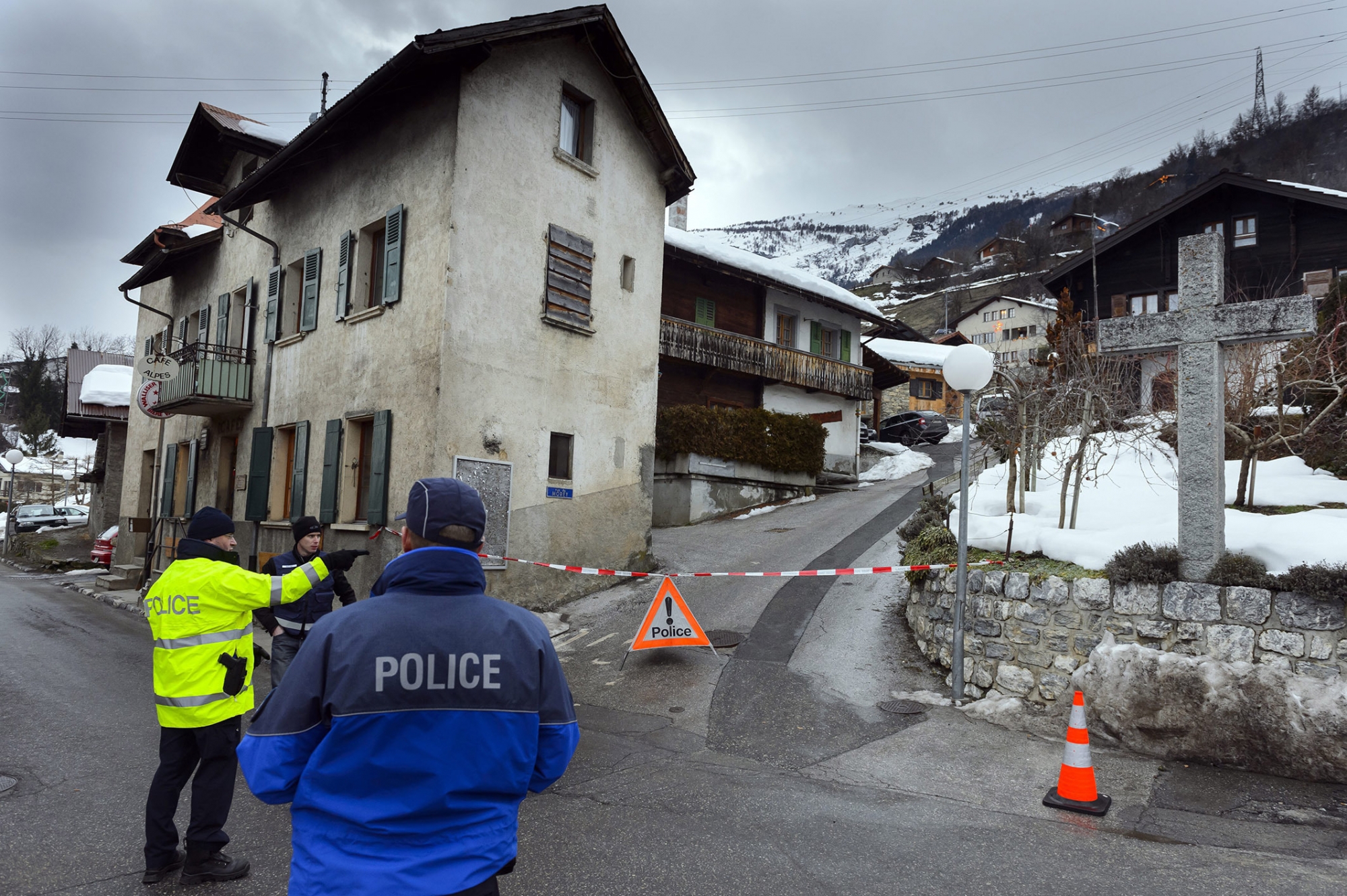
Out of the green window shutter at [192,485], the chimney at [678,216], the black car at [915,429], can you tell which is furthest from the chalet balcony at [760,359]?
A: the green window shutter at [192,485]

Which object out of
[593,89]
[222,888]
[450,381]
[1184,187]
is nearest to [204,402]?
[450,381]

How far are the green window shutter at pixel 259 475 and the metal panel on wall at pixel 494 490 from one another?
17.7 feet

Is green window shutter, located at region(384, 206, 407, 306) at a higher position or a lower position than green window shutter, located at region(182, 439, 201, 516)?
higher

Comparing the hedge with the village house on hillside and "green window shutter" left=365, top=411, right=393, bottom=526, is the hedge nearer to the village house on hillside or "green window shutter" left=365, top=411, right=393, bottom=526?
the village house on hillside

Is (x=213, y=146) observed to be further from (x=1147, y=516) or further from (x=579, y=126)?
(x=1147, y=516)

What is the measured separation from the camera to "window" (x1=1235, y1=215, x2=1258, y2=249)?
28953 mm

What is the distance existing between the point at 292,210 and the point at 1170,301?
29.8 metres

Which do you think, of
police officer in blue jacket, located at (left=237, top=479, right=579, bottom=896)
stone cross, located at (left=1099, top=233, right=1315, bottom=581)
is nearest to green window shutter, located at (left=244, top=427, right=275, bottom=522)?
stone cross, located at (left=1099, top=233, right=1315, bottom=581)

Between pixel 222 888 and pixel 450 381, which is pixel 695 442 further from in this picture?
pixel 222 888

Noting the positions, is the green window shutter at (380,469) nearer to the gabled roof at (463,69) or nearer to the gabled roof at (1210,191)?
the gabled roof at (463,69)

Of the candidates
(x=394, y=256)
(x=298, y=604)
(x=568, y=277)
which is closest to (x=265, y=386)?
(x=394, y=256)

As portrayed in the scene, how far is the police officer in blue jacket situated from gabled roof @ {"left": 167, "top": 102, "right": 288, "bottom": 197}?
1822 centimetres

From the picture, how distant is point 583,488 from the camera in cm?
1348

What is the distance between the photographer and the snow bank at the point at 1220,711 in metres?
5.80
